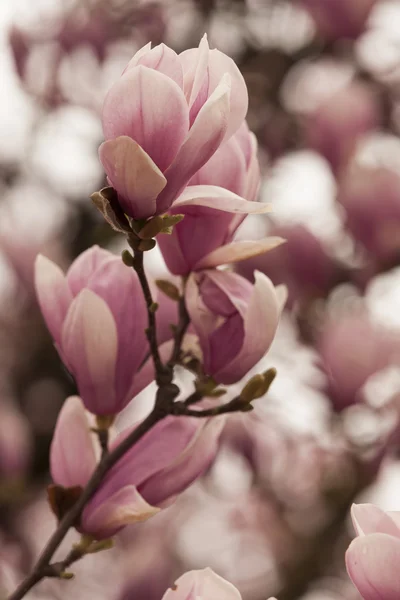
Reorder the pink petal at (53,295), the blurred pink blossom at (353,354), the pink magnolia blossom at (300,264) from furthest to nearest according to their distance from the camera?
the pink magnolia blossom at (300,264) → the blurred pink blossom at (353,354) → the pink petal at (53,295)

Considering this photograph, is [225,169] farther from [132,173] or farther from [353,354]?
[353,354]

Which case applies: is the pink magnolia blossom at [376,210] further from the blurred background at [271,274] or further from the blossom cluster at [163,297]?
the blossom cluster at [163,297]

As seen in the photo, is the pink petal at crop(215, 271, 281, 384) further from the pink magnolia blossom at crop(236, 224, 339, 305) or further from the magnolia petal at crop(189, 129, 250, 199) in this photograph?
the pink magnolia blossom at crop(236, 224, 339, 305)

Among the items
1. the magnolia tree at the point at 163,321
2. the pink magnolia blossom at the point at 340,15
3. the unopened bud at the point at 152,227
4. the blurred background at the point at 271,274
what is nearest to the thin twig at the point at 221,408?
the magnolia tree at the point at 163,321

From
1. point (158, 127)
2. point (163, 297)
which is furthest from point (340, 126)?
point (158, 127)

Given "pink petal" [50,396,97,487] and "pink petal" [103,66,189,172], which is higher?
"pink petal" [103,66,189,172]

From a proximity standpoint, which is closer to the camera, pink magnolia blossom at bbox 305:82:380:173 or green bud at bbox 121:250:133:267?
green bud at bbox 121:250:133:267

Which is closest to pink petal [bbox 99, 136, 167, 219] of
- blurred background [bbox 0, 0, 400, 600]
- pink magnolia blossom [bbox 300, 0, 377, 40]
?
blurred background [bbox 0, 0, 400, 600]
